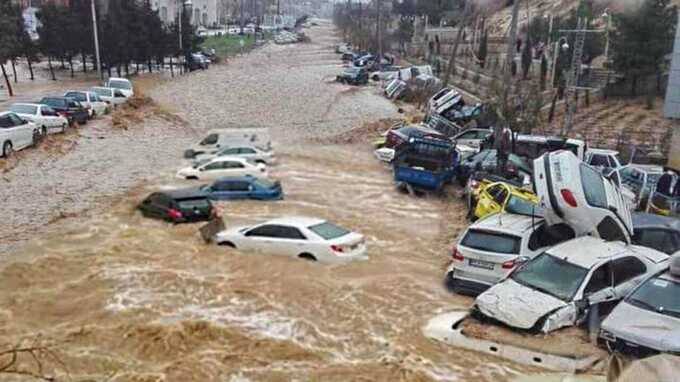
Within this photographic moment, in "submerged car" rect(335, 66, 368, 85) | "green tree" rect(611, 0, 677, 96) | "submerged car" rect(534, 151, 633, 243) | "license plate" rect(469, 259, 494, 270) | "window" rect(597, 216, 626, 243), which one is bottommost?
"submerged car" rect(335, 66, 368, 85)

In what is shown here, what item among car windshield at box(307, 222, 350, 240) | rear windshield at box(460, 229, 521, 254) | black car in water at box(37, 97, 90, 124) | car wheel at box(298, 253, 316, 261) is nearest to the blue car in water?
car windshield at box(307, 222, 350, 240)

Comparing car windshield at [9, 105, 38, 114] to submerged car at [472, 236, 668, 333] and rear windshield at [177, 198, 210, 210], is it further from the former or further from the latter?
submerged car at [472, 236, 668, 333]

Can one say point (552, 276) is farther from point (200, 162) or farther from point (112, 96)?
point (112, 96)

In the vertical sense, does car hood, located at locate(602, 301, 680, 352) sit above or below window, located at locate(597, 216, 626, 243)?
below

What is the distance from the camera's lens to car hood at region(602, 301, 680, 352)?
31.4ft

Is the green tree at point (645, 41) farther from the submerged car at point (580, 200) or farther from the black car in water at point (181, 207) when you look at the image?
the submerged car at point (580, 200)

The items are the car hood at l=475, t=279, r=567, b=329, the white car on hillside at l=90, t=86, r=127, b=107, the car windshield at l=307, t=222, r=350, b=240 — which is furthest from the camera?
the white car on hillside at l=90, t=86, r=127, b=107

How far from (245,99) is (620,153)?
93.8 ft

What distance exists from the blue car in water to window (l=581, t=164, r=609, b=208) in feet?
36.5

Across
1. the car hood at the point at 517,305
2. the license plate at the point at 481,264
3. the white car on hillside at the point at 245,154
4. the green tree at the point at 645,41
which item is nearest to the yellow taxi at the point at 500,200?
the license plate at the point at 481,264

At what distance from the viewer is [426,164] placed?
77.5ft

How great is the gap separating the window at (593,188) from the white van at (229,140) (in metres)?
17.2

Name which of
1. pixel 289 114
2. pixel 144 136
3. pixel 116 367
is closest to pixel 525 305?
pixel 116 367

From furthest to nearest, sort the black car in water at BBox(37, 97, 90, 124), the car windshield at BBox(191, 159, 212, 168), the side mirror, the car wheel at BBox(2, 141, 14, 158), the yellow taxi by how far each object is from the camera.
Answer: the black car in water at BBox(37, 97, 90, 124) < the car wheel at BBox(2, 141, 14, 158) < the car windshield at BBox(191, 159, 212, 168) < the yellow taxi < the side mirror
